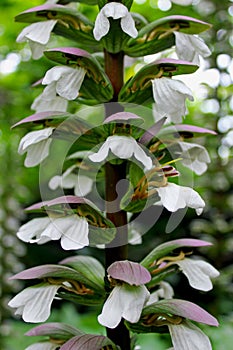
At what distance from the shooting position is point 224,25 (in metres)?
3.53

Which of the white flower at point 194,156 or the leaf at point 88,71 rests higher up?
the leaf at point 88,71

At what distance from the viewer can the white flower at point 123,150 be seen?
119 centimetres

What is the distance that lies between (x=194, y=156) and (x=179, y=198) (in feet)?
1.00

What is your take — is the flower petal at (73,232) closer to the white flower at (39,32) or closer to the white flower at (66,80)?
the white flower at (66,80)

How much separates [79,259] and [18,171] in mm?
2050

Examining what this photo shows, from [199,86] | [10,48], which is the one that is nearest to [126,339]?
[10,48]

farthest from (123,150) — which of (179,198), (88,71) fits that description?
(88,71)

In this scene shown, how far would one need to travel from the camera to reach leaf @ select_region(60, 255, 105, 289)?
4.49 feet

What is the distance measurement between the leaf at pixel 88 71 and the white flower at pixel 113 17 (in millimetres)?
68

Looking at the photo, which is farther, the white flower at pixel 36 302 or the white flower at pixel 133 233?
the white flower at pixel 133 233

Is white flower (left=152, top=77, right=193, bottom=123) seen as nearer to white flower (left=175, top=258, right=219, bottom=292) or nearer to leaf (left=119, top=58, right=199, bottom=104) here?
leaf (left=119, top=58, right=199, bottom=104)

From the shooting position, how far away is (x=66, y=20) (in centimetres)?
143

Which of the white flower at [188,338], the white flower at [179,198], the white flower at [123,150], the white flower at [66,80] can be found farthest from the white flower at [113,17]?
the white flower at [188,338]

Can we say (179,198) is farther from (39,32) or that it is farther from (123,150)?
(39,32)
